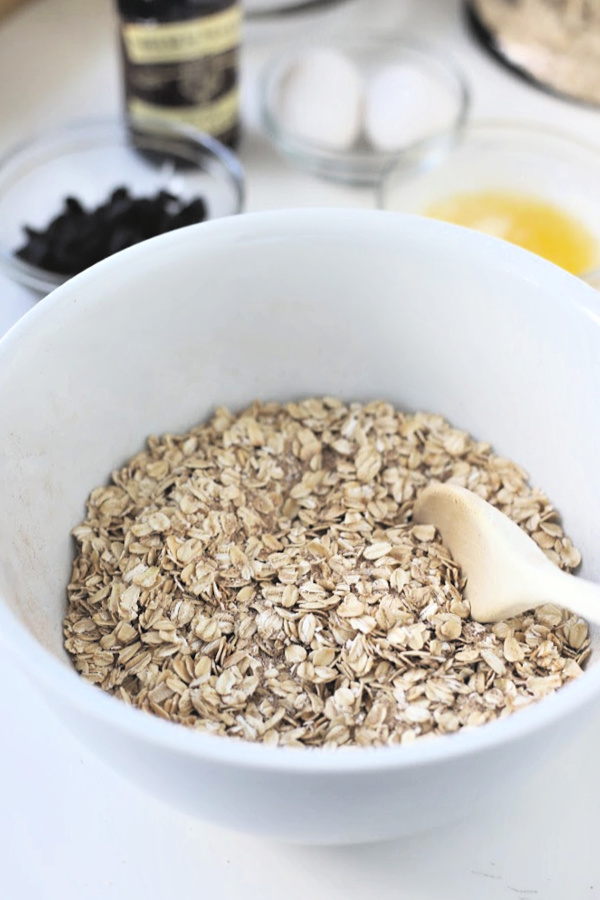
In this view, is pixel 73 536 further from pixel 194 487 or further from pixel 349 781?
pixel 349 781

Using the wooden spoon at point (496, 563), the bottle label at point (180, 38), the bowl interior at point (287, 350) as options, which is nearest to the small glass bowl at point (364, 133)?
the bottle label at point (180, 38)

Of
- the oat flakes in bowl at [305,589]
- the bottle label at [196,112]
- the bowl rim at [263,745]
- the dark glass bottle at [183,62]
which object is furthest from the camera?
the bottle label at [196,112]

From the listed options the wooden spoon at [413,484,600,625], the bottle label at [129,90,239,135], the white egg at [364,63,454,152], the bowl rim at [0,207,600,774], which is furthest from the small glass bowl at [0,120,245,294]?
the bowl rim at [0,207,600,774]

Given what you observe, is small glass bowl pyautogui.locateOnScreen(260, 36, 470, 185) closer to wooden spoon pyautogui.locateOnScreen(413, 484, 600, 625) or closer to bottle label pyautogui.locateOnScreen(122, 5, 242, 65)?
bottle label pyautogui.locateOnScreen(122, 5, 242, 65)

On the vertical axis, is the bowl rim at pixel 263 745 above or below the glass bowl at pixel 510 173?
above

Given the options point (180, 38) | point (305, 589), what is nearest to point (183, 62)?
point (180, 38)

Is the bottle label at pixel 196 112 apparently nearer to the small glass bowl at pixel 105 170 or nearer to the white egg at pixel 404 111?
the small glass bowl at pixel 105 170
